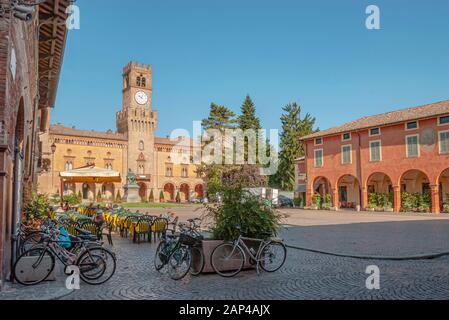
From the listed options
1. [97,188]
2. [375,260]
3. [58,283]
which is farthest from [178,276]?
[97,188]

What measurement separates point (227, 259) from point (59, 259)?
2977 mm

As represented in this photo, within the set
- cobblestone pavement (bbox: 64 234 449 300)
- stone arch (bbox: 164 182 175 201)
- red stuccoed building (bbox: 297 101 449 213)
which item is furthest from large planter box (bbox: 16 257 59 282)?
stone arch (bbox: 164 182 175 201)

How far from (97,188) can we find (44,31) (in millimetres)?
53647

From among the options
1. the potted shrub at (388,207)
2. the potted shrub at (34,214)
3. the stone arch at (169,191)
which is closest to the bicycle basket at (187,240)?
the potted shrub at (34,214)

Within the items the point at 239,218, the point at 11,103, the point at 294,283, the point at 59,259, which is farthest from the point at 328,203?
the point at 11,103

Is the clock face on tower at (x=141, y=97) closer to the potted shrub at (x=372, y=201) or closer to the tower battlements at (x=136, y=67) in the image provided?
the tower battlements at (x=136, y=67)

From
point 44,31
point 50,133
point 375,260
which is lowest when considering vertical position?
point 375,260

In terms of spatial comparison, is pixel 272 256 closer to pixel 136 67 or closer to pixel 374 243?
pixel 374 243

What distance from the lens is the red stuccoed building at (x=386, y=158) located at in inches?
1166

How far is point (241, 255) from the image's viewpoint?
7.71 m

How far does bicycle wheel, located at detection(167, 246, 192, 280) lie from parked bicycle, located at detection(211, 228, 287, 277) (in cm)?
48

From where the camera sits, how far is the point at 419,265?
8.52 metres

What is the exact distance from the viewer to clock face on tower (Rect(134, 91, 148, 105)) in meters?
73.1
